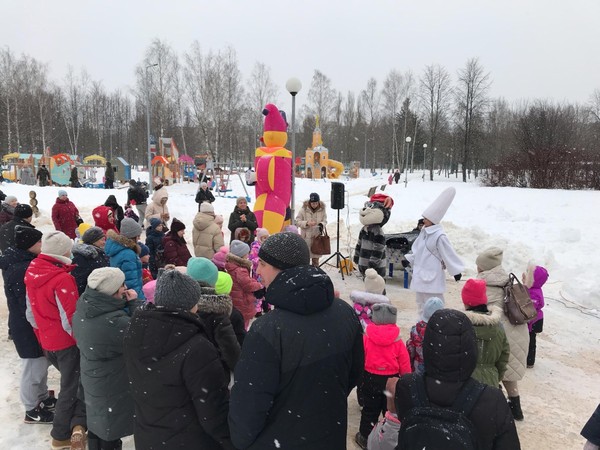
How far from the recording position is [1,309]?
6.39m

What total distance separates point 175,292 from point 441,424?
1.36 metres

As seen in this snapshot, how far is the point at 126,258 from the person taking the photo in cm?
441

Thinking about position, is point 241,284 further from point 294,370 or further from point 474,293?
point 294,370

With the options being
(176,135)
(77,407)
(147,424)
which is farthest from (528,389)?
(176,135)

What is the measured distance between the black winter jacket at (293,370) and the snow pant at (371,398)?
4.62 feet

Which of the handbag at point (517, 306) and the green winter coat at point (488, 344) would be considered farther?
the handbag at point (517, 306)

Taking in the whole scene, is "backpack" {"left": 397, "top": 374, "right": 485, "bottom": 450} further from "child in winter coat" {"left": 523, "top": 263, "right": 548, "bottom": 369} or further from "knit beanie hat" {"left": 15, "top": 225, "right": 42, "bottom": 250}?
"knit beanie hat" {"left": 15, "top": 225, "right": 42, "bottom": 250}

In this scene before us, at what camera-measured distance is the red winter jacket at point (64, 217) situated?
8.58m

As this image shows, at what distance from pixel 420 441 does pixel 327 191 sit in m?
23.5

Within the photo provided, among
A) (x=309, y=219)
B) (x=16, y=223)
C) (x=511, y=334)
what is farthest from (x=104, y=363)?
(x=309, y=219)

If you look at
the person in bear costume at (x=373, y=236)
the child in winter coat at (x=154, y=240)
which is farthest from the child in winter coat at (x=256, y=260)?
the person in bear costume at (x=373, y=236)

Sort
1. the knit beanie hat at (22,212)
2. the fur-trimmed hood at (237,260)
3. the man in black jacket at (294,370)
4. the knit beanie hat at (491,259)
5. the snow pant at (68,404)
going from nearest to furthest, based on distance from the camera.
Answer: the man in black jacket at (294,370) → the snow pant at (68,404) → the knit beanie hat at (491,259) → the fur-trimmed hood at (237,260) → the knit beanie hat at (22,212)

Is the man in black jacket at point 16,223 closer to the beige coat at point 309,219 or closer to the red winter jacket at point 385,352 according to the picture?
the beige coat at point 309,219

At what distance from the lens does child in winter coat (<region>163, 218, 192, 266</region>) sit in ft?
18.9
